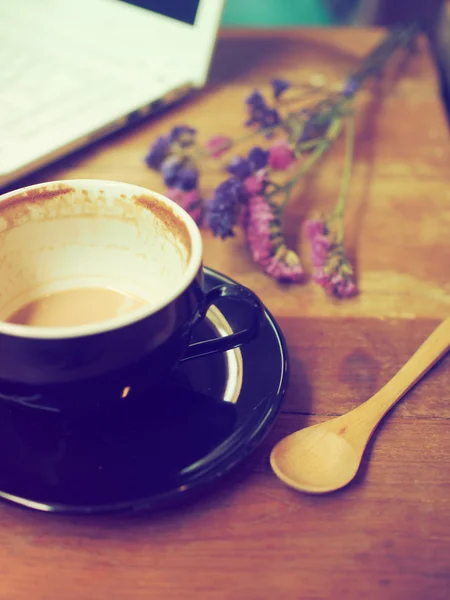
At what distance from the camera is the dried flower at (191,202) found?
0.68 metres

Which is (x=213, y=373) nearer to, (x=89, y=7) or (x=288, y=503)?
(x=288, y=503)

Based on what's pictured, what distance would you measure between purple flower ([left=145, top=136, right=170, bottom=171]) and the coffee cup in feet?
0.90

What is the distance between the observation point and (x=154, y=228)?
0.48 m

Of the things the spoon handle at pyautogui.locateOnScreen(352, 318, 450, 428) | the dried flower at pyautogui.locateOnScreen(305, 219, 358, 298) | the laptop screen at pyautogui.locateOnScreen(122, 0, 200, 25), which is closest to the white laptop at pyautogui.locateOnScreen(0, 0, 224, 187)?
the laptop screen at pyautogui.locateOnScreen(122, 0, 200, 25)

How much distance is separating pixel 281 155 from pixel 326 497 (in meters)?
0.46

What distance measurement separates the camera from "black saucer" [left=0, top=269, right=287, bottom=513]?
0.37m

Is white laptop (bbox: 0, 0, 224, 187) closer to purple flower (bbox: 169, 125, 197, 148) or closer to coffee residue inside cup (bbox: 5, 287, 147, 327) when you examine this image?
purple flower (bbox: 169, 125, 197, 148)

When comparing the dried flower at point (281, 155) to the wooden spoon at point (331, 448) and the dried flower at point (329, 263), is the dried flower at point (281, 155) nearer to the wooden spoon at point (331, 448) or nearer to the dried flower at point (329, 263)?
the dried flower at point (329, 263)

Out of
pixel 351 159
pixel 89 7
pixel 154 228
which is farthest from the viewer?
pixel 89 7

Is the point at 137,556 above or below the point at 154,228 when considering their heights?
below

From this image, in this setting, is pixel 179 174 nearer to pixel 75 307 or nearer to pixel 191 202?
pixel 191 202

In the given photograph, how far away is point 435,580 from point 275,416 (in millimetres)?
143

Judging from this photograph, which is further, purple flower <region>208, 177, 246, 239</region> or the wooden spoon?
purple flower <region>208, 177, 246, 239</region>

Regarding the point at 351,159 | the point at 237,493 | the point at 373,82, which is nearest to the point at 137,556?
the point at 237,493
